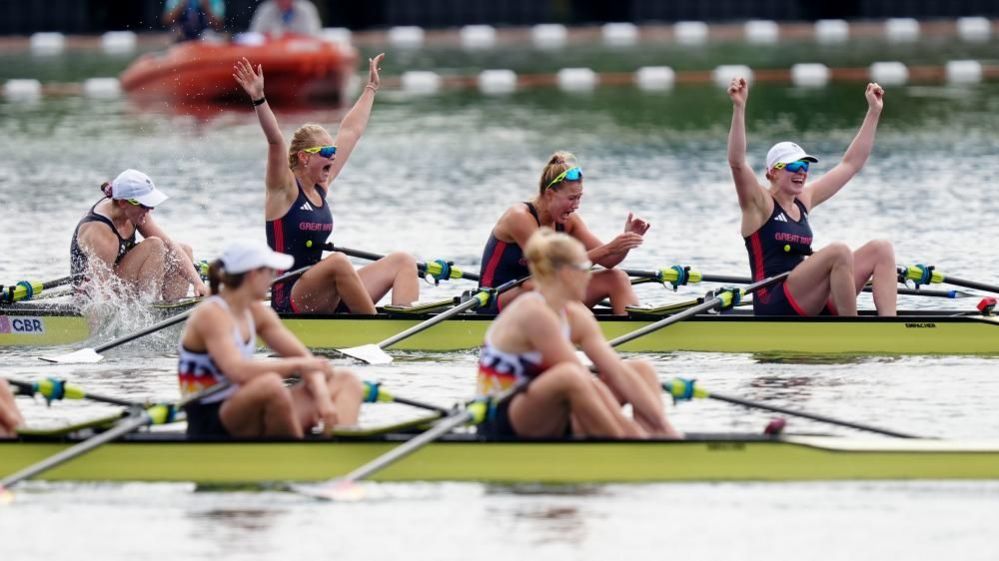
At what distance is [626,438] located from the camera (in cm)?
890

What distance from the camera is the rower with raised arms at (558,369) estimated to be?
8.75 metres

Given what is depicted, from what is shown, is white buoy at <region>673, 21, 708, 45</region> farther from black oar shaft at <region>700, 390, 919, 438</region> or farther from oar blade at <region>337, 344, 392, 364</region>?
black oar shaft at <region>700, 390, 919, 438</region>

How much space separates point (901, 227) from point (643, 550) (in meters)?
10.1

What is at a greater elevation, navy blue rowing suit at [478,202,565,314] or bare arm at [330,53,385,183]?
bare arm at [330,53,385,183]

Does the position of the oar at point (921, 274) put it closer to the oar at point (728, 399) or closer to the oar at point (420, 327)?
the oar at point (420, 327)

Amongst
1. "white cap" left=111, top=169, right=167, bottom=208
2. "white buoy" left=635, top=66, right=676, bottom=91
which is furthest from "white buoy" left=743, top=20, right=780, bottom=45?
"white cap" left=111, top=169, right=167, bottom=208

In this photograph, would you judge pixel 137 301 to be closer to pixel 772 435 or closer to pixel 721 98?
pixel 772 435

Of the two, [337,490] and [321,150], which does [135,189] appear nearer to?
[321,150]

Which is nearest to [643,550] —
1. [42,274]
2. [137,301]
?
[137,301]

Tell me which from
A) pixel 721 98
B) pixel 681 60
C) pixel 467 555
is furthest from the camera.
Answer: pixel 681 60

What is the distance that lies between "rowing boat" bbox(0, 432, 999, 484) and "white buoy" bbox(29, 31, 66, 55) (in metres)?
29.0

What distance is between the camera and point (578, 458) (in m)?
8.95

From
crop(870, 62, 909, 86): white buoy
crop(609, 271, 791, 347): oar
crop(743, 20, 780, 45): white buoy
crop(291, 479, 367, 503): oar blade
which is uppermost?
crop(743, 20, 780, 45): white buoy

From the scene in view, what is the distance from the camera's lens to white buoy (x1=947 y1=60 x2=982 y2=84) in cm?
2997
